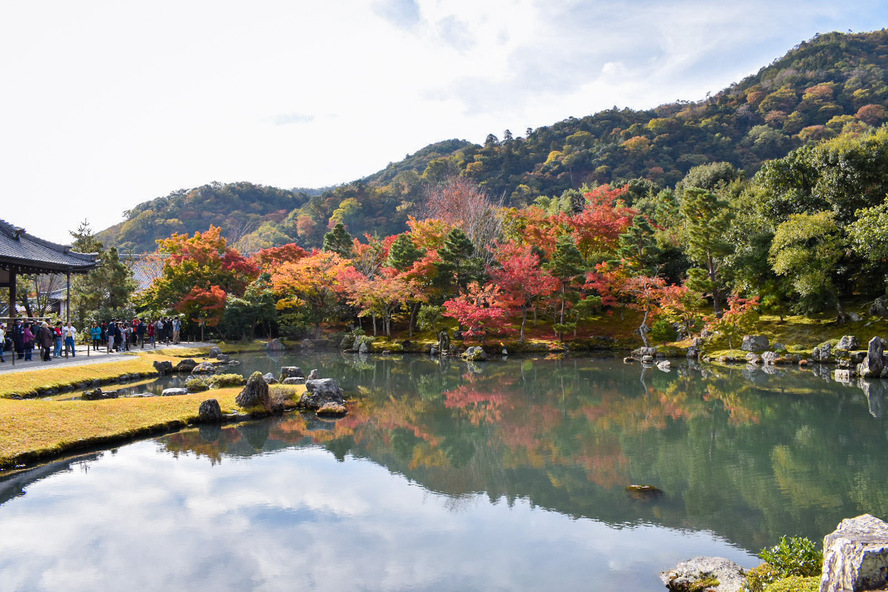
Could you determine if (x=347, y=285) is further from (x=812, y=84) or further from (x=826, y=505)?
(x=812, y=84)

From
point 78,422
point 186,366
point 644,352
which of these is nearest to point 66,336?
point 186,366

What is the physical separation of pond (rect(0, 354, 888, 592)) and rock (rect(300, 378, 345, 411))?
1.99 feet

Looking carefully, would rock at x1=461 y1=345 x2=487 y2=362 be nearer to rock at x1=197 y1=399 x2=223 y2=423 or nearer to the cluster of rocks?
rock at x1=197 y1=399 x2=223 y2=423

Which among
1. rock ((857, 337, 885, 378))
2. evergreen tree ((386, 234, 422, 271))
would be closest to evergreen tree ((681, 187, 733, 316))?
rock ((857, 337, 885, 378))

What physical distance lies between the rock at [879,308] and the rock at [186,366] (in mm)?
25628

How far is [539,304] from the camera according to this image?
2705 cm

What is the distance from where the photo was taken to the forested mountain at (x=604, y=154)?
2140 inches

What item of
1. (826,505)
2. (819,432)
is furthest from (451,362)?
(826,505)

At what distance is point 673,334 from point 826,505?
18612 mm

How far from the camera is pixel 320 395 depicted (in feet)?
46.8

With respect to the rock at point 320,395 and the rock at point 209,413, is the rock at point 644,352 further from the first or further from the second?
the rock at point 209,413

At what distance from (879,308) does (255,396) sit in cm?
2211

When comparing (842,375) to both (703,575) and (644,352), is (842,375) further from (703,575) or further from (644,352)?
(703,575)

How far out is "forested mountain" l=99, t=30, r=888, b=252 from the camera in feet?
178
